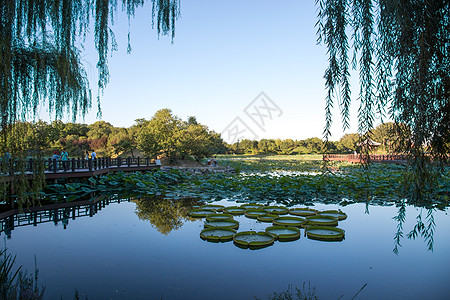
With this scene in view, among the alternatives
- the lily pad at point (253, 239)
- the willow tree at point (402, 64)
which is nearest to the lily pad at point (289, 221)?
the lily pad at point (253, 239)

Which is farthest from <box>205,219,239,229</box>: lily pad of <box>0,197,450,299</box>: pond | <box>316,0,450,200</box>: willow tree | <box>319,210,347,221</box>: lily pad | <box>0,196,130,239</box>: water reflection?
<box>316,0,450,200</box>: willow tree

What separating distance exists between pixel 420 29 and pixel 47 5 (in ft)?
9.11

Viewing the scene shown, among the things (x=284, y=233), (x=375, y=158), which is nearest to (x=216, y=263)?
(x=284, y=233)

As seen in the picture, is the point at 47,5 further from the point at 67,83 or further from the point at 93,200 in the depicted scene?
the point at 93,200

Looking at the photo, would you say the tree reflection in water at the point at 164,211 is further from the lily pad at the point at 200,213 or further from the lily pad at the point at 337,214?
the lily pad at the point at 337,214

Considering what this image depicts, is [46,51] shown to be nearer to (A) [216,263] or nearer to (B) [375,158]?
(A) [216,263]

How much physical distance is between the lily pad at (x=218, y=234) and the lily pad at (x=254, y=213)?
137 centimetres

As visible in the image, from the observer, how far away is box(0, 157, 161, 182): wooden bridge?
2516 mm

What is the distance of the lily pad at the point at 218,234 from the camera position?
515cm

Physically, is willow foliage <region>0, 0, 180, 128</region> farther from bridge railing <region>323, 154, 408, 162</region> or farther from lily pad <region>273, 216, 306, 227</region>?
lily pad <region>273, 216, 306, 227</region>

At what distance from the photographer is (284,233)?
5320 mm

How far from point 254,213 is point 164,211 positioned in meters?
2.77

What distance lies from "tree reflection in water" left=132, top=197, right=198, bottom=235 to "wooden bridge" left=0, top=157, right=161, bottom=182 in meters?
2.74

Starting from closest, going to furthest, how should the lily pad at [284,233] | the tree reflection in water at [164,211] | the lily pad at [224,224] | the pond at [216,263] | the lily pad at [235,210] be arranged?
1. the pond at [216,263]
2. the lily pad at [284,233]
3. the lily pad at [224,224]
4. the tree reflection in water at [164,211]
5. the lily pad at [235,210]
